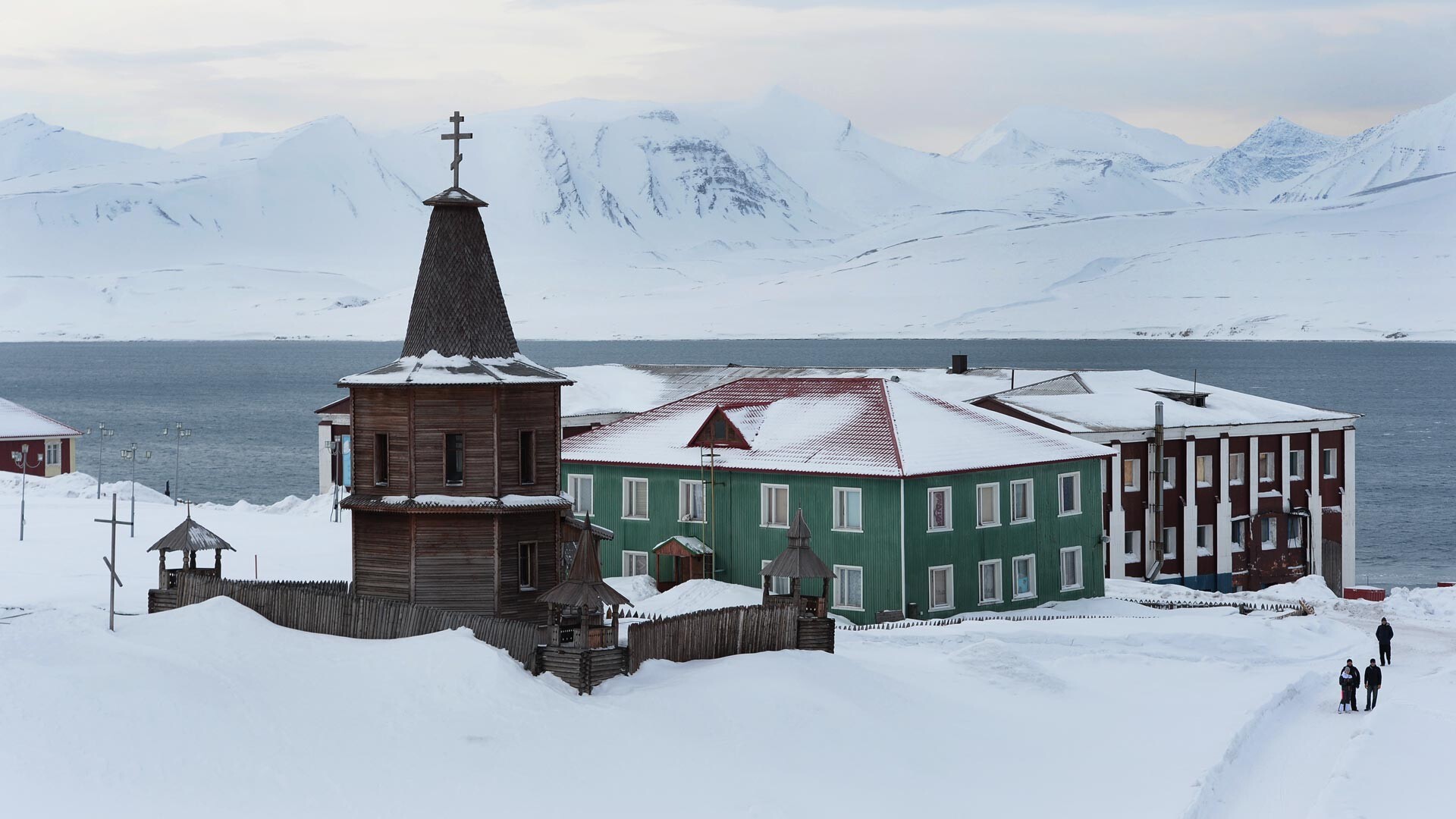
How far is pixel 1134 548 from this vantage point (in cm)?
6756

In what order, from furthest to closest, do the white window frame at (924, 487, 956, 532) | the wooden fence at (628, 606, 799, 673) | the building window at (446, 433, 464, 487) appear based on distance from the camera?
the white window frame at (924, 487, 956, 532) < the building window at (446, 433, 464, 487) < the wooden fence at (628, 606, 799, 673)

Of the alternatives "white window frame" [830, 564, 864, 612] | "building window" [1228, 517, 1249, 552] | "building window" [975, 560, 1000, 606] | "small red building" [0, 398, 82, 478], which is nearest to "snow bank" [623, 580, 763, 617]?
"white window frame" [830, 564, 864, 612]

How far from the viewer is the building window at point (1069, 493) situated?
54438 millimetres

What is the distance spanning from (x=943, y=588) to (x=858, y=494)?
3.71 metres

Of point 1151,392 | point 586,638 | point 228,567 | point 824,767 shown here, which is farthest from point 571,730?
point 1151,392

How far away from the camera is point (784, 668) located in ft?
109

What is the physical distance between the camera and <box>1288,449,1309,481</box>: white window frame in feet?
239

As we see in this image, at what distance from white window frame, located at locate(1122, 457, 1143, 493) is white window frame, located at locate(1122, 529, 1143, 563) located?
5.34 feet

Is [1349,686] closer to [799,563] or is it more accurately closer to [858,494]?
[799,563]

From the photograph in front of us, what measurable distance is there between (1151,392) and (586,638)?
4960cm

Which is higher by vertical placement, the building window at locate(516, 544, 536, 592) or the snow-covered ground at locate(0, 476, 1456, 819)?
the building window at locate(516, 544, 536, 592)

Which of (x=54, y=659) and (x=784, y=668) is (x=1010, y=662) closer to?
(x=784, y=668)

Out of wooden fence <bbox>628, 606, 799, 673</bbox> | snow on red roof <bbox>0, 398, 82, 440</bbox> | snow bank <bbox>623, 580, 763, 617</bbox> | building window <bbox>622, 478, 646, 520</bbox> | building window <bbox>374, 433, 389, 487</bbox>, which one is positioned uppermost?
building window <bbox>374, 433, 389, 487</bbox>

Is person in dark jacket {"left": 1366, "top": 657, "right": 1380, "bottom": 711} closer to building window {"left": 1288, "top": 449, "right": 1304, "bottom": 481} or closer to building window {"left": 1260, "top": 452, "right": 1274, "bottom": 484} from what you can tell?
building window {"left": 1260, "top": 452, "right": 1274, "bottom": 484}
